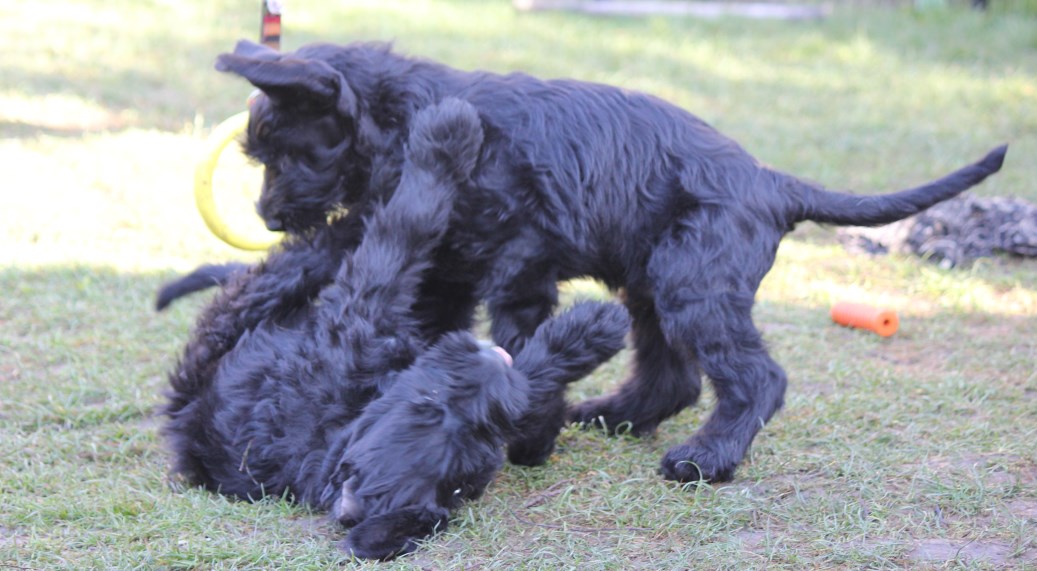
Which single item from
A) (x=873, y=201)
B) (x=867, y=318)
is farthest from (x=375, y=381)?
(x=867, y=318)

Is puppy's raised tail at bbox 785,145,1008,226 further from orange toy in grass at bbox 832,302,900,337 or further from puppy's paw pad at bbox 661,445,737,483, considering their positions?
orange toy in grass at bbox 832,302,900,337

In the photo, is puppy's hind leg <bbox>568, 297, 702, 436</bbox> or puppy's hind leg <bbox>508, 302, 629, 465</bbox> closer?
puppy's hind leg <bbox>508, 302, 629, 465</bbox>

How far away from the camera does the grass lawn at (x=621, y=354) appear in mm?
2988

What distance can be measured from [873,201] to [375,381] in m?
1.80

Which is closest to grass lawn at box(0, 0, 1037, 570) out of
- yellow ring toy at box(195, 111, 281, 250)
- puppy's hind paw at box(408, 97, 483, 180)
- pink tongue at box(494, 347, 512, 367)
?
pink tongue at box(494, 347, 512, 367)

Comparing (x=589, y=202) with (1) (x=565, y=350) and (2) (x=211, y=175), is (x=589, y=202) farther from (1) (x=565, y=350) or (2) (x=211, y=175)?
(2) (x=211, y=175)

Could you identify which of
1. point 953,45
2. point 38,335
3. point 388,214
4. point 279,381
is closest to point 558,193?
point 388,214

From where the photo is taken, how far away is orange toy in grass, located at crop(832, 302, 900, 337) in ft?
15.7

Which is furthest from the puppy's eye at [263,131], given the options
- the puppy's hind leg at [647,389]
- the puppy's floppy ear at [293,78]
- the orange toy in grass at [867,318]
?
the orange toy in grass at [867,318]

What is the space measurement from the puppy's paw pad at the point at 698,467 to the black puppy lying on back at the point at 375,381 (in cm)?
43

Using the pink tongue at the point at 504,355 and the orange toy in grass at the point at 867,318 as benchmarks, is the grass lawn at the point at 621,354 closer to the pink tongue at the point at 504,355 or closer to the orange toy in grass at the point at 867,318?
the orange toy in grass at the point at 867,318

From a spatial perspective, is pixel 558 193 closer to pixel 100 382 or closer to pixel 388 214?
pixel 388 214

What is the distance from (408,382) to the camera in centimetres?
320

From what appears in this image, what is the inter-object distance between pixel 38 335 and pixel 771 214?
3089 millimetres
